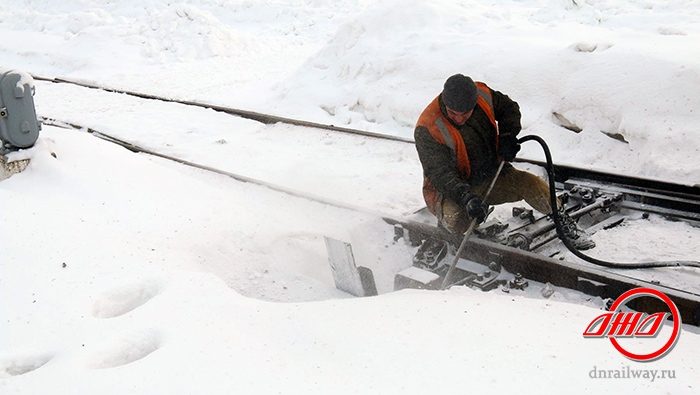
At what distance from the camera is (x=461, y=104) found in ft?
15.8

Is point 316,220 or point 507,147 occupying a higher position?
point 507,147

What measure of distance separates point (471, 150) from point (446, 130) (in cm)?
36

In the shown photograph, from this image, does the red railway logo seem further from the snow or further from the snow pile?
the snow pile

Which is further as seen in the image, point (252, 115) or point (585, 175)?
point (252, 115)

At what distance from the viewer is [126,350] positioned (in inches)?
135

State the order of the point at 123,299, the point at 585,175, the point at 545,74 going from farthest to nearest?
the point at 545,74 → the point at 585,175 → the point at 123,299

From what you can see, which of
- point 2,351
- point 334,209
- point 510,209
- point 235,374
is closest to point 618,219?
point 510,209

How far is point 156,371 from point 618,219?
167 inches

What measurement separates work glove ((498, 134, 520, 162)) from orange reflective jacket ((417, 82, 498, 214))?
126 millimetres

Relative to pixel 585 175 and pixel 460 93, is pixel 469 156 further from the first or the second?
pixel 585 175

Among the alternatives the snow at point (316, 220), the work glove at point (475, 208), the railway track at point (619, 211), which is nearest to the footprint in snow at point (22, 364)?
the snow at point (316, 220)

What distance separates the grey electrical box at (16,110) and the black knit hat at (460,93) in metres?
4.13

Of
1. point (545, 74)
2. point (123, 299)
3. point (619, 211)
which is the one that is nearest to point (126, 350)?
point (123, 299)

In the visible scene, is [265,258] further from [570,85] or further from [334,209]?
[570,85]
